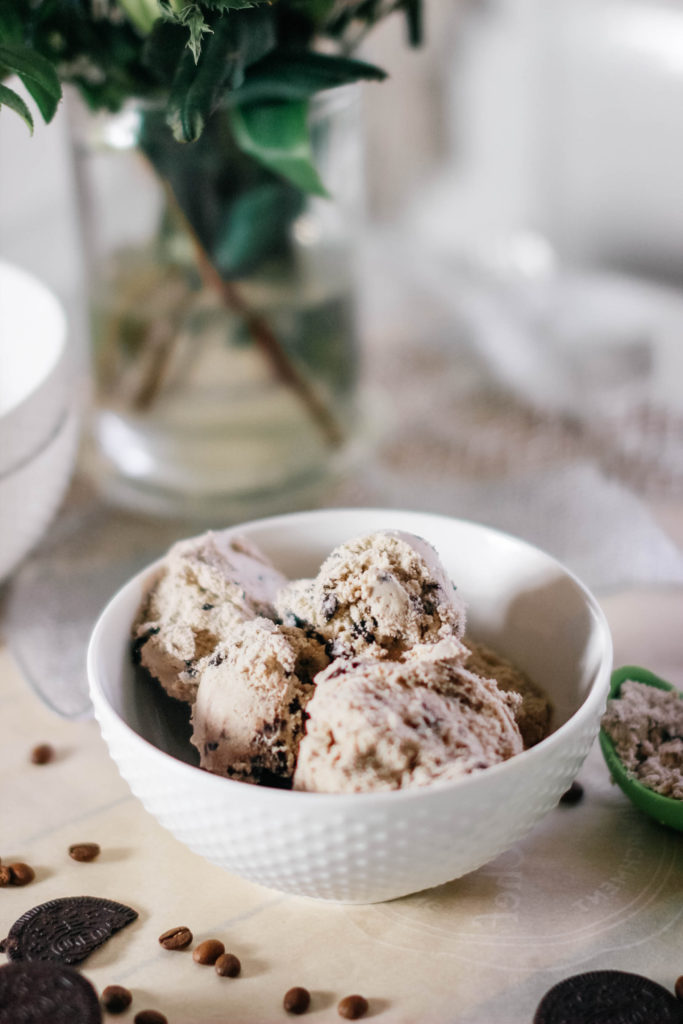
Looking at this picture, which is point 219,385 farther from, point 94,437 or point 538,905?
point 538,905

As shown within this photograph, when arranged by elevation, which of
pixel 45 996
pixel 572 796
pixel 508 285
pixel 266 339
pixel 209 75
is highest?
pixel 209 75

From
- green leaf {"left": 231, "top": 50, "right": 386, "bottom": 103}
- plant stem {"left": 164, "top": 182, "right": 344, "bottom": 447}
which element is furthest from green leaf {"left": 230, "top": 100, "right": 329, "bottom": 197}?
plant stem {"left": 164, "top": 182, "right": 344, "bottom": 447}

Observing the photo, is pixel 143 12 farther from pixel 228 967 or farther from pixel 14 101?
pixel 228 967

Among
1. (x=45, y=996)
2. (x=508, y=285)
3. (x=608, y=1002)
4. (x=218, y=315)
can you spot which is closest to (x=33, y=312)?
(x=218, y=315)

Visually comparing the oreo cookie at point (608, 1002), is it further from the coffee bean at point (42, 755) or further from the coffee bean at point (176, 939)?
the coffee bean at point (42, 755)

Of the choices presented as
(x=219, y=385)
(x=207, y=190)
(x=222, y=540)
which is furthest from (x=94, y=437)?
(x=222, y=540)

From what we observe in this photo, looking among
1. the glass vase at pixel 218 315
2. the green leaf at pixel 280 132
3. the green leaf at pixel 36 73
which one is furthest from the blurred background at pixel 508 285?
the green leaf at pixel 36 73
